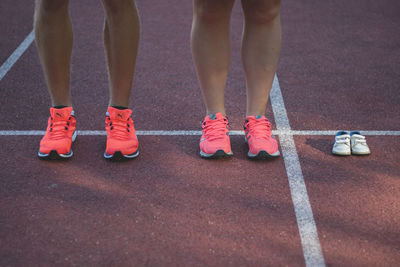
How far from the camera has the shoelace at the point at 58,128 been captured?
9.25 feet

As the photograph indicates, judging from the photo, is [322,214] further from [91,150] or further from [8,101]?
[8,101]

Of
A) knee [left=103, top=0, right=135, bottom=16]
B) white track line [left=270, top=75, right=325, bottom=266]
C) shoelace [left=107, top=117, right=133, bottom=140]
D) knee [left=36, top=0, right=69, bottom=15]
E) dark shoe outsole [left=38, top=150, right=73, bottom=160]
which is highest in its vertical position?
knee [left=36, top=0, right=69, bottom=15]

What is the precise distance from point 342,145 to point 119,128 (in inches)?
55.6

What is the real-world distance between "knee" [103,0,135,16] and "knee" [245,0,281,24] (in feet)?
2.25

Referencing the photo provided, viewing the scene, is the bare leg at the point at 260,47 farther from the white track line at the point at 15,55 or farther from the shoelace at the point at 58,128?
the white track line at the point at 15,55

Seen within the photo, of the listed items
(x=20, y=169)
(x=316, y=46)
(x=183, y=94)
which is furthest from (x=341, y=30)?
(x=20, y=169)

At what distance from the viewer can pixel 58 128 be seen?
9.28 ft

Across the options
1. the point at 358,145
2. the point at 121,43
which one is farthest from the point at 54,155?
the point at 358,145

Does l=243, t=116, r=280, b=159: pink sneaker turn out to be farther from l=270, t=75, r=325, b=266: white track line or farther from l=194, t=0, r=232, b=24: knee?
l=194, t=0, r=232, b=24: knee

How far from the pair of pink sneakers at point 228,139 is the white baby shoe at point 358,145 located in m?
0.50

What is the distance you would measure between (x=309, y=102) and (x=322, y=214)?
4.72ft

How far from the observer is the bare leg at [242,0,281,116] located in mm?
2652

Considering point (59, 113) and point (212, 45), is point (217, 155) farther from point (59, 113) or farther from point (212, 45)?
point (59, 113)

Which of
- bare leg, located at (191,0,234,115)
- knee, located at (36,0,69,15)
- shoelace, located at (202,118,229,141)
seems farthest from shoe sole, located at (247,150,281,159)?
knee, located at (36,0,69,15)
